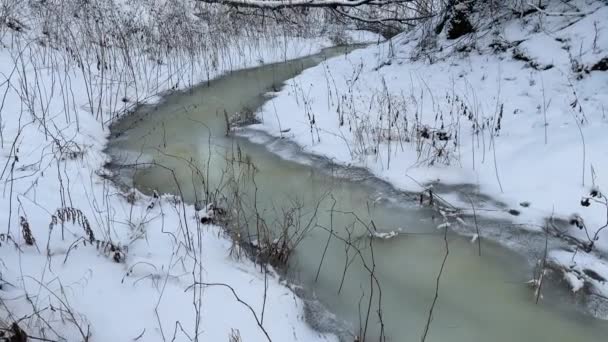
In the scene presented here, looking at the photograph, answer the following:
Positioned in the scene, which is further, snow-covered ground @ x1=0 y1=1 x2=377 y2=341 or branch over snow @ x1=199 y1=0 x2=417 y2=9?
branch over snow @ x1=199 y1=0 x2=417 y2=9

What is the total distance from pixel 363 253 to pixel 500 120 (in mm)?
2669

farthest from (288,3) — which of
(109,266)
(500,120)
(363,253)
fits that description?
(500,120)

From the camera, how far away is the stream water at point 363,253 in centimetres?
275

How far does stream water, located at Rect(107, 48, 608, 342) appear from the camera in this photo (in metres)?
2.75

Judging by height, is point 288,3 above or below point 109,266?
above

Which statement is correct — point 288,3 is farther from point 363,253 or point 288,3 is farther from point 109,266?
point 109,266

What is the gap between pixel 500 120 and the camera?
5.14 m

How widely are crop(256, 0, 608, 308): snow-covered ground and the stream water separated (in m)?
0.30

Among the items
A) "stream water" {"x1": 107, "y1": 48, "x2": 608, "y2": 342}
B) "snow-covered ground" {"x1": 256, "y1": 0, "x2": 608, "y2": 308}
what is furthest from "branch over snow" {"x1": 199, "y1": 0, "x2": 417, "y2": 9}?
"snow-covered ground" {"x1": 256, "y1": 0, "x2": 608, "y2": 308}

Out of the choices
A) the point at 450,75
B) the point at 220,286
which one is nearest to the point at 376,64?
the point at 450,75

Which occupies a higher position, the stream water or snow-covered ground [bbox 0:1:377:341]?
snow-covered ground [bbox 0:1:377:341]

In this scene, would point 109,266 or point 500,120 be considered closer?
point 109,266

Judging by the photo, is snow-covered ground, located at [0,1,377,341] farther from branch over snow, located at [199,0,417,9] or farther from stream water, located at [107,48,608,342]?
branch over snow, located at [199,0,417,9]

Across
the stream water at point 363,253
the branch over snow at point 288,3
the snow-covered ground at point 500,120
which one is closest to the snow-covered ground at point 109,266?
the stream water at point 363,253
